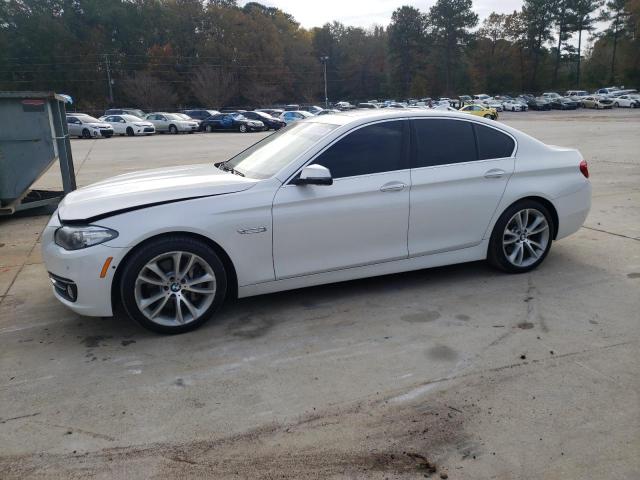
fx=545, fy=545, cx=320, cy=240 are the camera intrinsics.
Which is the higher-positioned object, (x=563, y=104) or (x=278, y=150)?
(x=278, y=150)

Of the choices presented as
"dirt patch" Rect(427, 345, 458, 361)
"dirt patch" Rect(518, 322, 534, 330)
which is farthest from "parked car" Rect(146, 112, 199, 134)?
"dirt patch" Rect(427, 345, 458, 361)

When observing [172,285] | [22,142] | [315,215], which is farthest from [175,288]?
[22,142]

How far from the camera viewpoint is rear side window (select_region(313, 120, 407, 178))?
4.40m

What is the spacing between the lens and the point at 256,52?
86.4 m

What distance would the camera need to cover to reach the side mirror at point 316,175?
406cm

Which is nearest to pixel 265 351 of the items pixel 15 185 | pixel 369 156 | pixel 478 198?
pixel 369 156

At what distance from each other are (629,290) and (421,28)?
98712 millimetres

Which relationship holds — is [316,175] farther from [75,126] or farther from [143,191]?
[75,126]

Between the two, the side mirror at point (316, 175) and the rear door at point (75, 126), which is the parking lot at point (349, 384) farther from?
the rear door at point (75, 126)

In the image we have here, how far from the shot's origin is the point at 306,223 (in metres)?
4.21

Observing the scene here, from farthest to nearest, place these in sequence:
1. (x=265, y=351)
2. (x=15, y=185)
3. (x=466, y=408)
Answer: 1. (x=15, y=185)
2. (x=265, y=351)
3. (x=466, y=408)

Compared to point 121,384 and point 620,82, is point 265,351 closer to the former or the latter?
point 121,384

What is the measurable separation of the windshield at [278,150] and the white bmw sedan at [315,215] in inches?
0.7

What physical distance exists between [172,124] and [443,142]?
3453 cm
